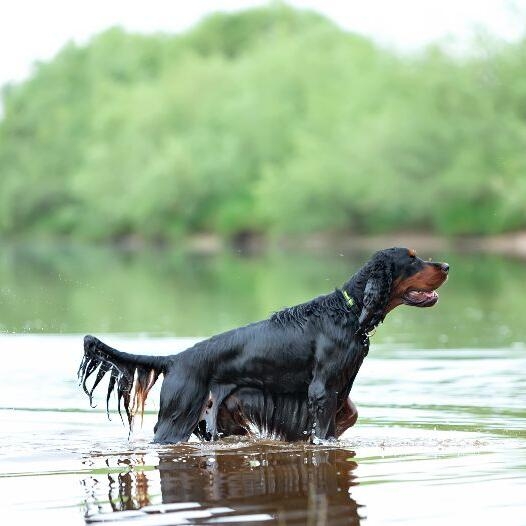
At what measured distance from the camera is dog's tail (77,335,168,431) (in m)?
9.42

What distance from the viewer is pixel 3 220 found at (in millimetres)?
90750

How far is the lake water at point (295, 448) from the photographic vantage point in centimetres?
728

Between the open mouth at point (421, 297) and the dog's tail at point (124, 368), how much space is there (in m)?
1.87

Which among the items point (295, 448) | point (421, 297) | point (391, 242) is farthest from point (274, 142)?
point (295, 448)

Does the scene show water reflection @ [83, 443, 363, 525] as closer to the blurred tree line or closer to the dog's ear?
the dog's ear

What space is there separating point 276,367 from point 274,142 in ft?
211

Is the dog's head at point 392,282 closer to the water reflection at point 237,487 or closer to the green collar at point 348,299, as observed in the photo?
the green collar at point 348,299

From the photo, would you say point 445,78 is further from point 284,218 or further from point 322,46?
point 322,46

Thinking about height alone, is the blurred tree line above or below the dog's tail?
above

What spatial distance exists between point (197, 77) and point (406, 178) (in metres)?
22.3

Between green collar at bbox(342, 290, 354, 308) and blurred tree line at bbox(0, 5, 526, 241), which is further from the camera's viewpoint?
blurred tree line at bbox(0, 5, 526, 241)

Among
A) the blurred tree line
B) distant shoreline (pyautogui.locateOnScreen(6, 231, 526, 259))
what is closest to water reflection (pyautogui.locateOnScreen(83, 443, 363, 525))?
distant shoreline (pyautogui.locateOnScreen(6, 231, 526, 259))

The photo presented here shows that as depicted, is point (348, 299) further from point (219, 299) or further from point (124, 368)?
point (219, 299)

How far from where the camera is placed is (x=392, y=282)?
948 cm
